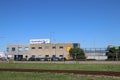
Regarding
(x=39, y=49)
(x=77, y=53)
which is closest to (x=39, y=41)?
(x=39, y=49)

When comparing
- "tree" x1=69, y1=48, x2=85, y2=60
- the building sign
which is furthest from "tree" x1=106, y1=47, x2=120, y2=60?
the building sign

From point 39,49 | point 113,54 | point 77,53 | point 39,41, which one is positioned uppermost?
point 39,41

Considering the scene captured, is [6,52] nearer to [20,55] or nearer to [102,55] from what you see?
[20,55]

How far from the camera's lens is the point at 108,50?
364 feet

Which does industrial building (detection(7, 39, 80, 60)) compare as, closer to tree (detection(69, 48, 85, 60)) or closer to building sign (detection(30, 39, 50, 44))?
building sign (detection(30, 39, 50, 44))

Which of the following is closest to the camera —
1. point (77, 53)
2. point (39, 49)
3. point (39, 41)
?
point (77, 53)

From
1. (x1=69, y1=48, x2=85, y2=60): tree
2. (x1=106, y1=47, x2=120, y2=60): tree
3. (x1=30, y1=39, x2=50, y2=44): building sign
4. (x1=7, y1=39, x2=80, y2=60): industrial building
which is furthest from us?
(x1=30, y1=39, x2=50, y2=44): building sign

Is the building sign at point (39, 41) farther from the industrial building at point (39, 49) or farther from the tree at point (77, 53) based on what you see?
the tree at point (77, 53)

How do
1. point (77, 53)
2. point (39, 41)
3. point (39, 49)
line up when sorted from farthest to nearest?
point (39, 41)
point (39, 49)
point (77, 53)

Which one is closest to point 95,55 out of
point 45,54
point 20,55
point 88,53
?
point 88,53

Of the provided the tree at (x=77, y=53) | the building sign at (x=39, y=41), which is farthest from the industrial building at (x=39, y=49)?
the tree at (x=77, y=53)

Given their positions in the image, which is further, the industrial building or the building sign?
the building sign

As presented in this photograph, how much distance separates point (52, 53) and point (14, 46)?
67.3 ft

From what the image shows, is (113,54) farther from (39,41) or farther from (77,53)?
(39,41)
